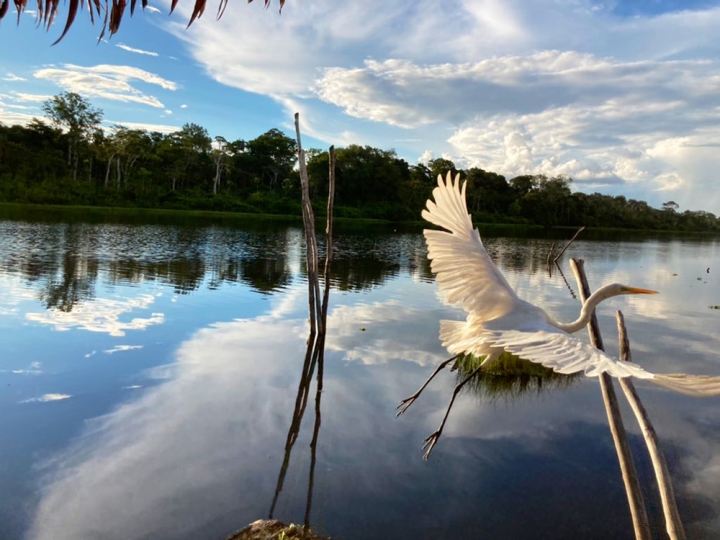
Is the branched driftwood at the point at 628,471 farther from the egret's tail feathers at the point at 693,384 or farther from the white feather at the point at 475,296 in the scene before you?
the egret's tail feathers at the point at 693,384

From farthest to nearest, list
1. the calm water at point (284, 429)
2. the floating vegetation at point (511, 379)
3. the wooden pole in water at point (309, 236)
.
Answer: the wooden pole in water at point (309, 236) → the floating vegetation at point (511, 379) → the calm water at point (284, 429)

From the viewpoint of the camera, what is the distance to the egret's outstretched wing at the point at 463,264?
348 cm

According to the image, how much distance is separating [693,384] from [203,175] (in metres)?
52.5

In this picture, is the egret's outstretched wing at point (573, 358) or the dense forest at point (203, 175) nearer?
the egret's outstretched wing at point (573, 358)

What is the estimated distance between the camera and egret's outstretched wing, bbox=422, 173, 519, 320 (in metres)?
3.48

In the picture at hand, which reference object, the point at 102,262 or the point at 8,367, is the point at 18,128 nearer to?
the point at 102,262

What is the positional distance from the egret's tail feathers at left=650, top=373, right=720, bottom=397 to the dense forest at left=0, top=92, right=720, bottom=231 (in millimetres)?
31342

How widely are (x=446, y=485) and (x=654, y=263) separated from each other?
25066 millimetres

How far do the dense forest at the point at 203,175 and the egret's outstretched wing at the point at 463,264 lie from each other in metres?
29.5

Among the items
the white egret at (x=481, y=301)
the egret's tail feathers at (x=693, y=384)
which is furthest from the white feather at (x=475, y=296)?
the egret's tail feathers at (x=693, y=384)

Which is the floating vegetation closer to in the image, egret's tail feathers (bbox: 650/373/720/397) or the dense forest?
egret's tail feathers (bbox: 650/373/720/397)

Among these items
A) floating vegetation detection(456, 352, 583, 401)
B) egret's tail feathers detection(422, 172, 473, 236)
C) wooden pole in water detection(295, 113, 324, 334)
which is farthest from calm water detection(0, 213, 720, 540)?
egret's tail feathers detection(422, 172, 473, 236)

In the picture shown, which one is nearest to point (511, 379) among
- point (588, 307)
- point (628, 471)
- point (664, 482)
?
point (588, 307)

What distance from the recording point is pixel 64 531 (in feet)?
11.1
